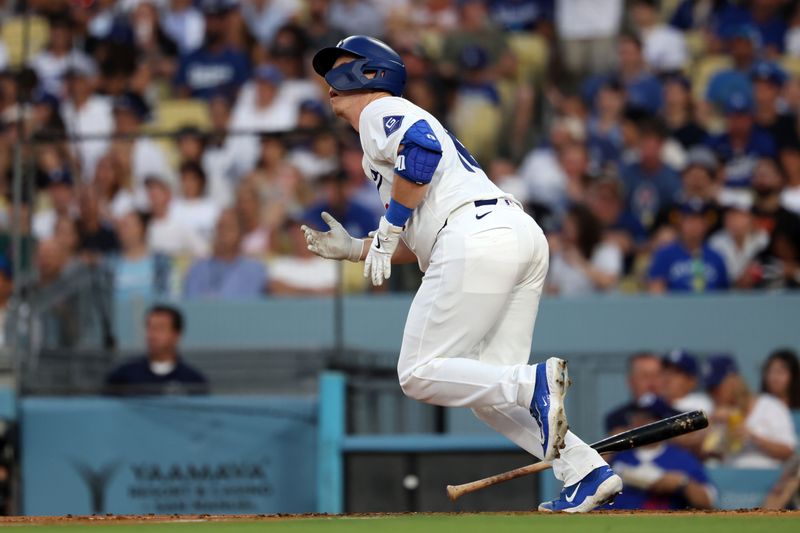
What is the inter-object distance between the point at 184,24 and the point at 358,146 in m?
4.46

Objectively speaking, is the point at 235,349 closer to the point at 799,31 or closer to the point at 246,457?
the point at 246,457

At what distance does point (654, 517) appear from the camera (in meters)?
5.11

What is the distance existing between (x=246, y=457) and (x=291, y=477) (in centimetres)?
32

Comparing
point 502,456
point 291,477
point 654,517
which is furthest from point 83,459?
point 654,517

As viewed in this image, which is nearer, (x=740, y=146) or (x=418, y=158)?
(x=418, y=158)

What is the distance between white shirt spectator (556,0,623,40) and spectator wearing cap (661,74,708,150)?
106cm

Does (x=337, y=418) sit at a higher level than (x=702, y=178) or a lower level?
lower

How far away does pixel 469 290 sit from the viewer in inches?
216

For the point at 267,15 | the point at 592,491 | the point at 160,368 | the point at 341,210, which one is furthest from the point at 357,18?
the point at 592,491

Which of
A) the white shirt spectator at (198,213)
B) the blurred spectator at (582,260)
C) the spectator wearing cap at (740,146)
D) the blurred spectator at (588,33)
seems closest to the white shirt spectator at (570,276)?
the blurred spectator at (582,260)

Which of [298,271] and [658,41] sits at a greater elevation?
[658,41]

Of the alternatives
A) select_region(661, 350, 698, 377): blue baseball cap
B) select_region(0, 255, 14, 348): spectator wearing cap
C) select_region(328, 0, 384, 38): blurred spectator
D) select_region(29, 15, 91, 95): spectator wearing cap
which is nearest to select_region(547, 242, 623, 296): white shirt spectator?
select_region(661, 350, 698, 377): blue baseball cap

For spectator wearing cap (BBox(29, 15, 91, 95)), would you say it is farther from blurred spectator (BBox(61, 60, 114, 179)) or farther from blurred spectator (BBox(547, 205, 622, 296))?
blurred spectator (BBox(547, 205, 622, 296))

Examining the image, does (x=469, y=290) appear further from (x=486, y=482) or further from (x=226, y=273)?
(x=226, y=273)
